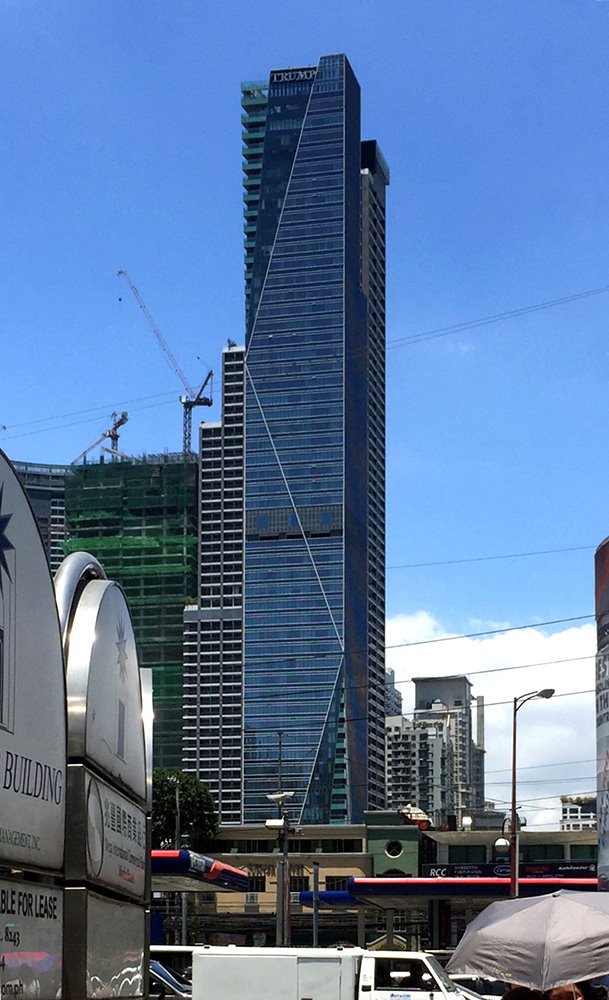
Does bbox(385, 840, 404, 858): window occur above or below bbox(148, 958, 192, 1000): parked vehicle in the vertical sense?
below

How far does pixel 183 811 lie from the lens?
398 feet

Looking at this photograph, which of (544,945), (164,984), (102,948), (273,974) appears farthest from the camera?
(164,984)

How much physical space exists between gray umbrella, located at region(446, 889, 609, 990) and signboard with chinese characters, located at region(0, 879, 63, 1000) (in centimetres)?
320

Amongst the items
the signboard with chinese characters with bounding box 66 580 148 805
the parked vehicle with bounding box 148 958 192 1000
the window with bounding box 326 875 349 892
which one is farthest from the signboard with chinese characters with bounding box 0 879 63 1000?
the window with bounding box 326 875 349 892

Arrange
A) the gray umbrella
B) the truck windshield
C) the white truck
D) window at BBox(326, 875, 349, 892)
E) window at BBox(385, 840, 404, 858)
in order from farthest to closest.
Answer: window at BBox(326, 875, 349, 892), window at BBox(385, 840, 404, 858), the truck windshield, the white truck, the gray umbrella

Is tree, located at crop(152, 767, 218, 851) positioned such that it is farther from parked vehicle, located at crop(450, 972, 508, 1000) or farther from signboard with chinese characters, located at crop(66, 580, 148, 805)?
signboard with chinese characters, located at crop(66, 580, 148, 805)

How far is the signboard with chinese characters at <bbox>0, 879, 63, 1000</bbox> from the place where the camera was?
722 cm

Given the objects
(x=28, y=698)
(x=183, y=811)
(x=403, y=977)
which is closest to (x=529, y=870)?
(x=183, y=811)

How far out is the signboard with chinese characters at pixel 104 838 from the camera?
28.1 ft

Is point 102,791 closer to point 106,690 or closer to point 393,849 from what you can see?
point 106,690

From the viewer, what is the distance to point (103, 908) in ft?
30.6

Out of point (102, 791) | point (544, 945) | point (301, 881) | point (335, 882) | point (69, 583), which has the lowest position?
point (301, 881)

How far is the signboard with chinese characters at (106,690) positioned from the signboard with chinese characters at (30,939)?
0.98 m

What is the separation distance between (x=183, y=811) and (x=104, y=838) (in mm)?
114733
